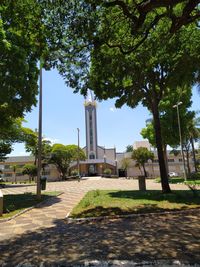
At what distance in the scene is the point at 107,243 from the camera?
20.9 feet

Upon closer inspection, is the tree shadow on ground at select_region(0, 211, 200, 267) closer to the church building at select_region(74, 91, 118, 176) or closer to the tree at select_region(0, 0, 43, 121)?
the tree at select_region(0, 0, 43, 121)

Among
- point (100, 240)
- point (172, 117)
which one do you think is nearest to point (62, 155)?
point (172, 117)

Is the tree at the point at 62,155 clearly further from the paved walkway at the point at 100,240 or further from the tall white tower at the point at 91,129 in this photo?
the paved walkway at the point at 100,240

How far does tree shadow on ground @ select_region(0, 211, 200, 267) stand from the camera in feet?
17.7

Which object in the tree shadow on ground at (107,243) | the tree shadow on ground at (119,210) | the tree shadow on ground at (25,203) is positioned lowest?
the tree shadow on ground at (107,243)

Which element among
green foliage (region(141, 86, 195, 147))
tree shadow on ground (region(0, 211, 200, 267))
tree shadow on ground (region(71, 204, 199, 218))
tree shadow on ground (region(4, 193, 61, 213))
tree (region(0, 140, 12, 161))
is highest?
green foliage (region(141, 86, 195, 147))

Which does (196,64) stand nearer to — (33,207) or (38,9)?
(38,9)

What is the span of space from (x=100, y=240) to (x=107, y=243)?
1.14ft

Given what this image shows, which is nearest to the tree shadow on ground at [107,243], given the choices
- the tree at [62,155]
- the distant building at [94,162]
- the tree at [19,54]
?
the tree at [19,54]

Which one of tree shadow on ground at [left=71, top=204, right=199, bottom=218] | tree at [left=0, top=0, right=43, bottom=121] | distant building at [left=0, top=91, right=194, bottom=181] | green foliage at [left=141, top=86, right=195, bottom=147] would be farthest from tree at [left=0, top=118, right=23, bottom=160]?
distant building at [left=0, top=91, right=194, bottom=181]

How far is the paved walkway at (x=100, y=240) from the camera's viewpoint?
5457 millimetres

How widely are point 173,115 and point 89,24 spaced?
24.5 m

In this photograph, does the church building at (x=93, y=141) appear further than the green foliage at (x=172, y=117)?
Yes

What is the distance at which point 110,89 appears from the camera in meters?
16.1
